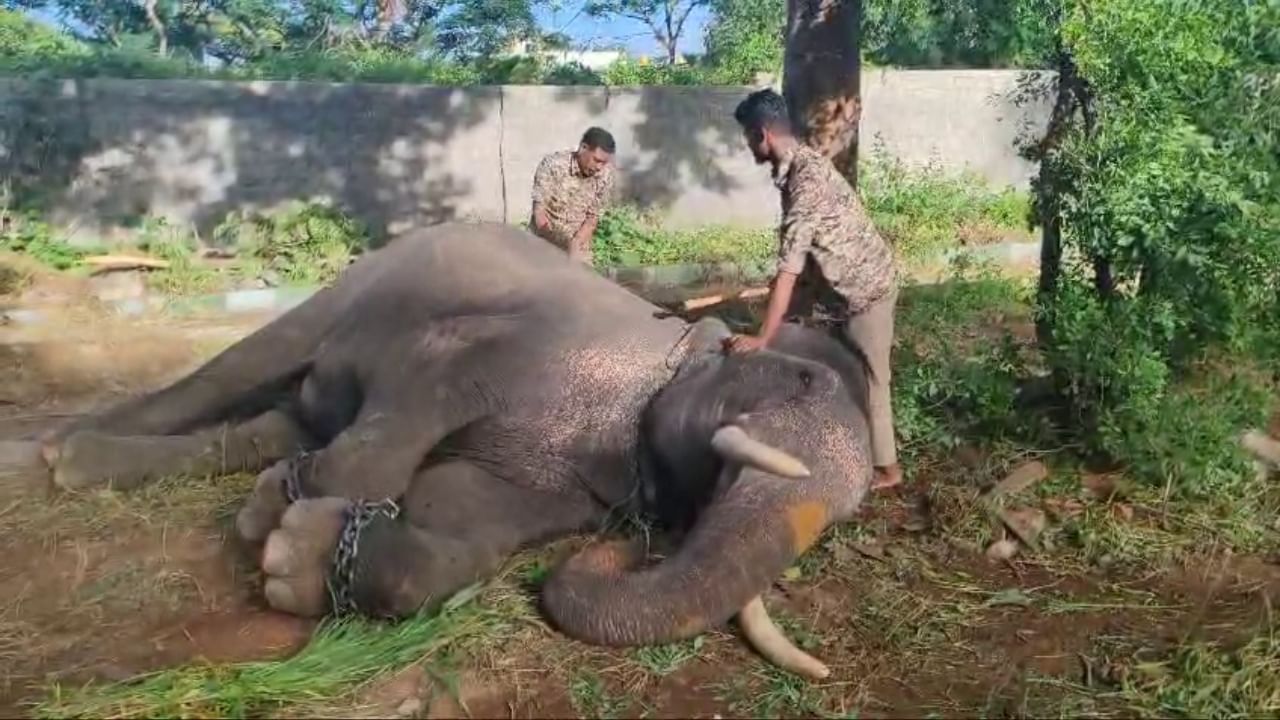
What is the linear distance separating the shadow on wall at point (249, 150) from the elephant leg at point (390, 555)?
8.88 metres

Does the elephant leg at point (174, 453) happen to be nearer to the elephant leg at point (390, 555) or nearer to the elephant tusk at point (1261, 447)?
the elephant leg at point (390, 555)

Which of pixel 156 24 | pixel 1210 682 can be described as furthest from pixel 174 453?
pixel 156 24

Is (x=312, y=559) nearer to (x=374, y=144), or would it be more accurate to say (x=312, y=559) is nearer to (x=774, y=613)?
(x=774, y=613)

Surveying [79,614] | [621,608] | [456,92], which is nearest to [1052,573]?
[621,608]

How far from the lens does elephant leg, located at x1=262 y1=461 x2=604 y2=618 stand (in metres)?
4.13

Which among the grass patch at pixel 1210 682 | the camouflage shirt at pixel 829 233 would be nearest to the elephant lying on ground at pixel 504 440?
the camouflage shirt at pixel 829 233

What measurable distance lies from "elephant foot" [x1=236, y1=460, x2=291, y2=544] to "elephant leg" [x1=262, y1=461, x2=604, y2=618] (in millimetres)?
459

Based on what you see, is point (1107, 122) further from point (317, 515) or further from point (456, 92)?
point (456, 92)

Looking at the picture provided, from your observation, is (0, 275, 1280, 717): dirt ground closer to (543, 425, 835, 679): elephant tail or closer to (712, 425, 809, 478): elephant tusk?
(543, 425, 835, 679): elephant tail

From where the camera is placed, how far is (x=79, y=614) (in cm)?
443

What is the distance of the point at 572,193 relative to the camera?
26.1 ft

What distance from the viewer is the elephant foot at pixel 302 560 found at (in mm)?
4184

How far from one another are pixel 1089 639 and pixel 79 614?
3.44 meters

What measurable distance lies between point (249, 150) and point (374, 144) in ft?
4.13
